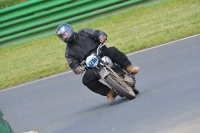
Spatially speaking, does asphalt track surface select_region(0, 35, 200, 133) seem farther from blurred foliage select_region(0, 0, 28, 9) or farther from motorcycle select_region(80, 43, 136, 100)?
blurred foliage select_region(0, 0, 28, 9)

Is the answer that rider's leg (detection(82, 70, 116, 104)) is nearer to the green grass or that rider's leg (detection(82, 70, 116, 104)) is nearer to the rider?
the rider

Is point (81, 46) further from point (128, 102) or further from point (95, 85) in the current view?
point (128, 102)

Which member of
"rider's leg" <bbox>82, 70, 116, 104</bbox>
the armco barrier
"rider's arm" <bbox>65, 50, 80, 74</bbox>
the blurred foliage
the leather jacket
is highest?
the blurred foliage

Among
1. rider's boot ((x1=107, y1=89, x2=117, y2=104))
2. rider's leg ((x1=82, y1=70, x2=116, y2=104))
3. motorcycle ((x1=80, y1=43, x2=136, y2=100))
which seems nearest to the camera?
motorcycle ((x1=80, y1=43, x2=136, y2=100))

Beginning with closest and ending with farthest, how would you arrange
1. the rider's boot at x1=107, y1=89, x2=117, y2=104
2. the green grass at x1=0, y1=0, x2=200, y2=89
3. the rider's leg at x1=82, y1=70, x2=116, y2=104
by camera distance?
the rider's leg at x1=82, y1=70, x2=116, y2=104 → the rider's boot at x1=107, y1=89, x2=117, y2=104 → the green grass at x1=0, y1=0, x2=200, y2=89

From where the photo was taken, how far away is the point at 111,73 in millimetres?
11508

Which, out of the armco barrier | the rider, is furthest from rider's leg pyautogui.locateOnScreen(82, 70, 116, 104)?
the armco barrier

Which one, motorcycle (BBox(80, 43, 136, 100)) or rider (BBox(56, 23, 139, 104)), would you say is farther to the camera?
rider (BBox(56, 23, 139, 104))

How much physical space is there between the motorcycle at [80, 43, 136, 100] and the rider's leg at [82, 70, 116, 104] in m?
0.16

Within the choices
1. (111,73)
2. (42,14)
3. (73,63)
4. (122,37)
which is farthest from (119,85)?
(42,14)

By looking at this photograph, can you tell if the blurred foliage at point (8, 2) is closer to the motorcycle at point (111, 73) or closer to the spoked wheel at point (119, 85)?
the motorcycle at point (111, 73)

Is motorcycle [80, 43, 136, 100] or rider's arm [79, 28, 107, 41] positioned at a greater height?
rider's arm [79, 28, 107, 41]

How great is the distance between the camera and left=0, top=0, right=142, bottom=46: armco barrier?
21.8 meters

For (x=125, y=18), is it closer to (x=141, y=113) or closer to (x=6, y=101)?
(x=6, y=101)
